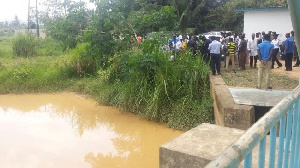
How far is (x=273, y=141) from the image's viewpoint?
1.47m

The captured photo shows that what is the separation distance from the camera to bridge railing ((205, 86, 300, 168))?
107cm

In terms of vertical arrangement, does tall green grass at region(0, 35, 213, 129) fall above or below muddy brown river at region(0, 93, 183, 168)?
above

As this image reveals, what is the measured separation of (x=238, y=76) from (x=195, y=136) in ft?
18.5

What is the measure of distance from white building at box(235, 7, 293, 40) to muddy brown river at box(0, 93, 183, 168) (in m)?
7.86

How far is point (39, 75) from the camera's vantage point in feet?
40.0

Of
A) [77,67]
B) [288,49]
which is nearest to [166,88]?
[288,49]

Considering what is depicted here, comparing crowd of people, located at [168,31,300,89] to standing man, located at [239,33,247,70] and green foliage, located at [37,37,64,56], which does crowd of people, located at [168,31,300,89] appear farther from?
green foliage, located at [37,37,64,56]

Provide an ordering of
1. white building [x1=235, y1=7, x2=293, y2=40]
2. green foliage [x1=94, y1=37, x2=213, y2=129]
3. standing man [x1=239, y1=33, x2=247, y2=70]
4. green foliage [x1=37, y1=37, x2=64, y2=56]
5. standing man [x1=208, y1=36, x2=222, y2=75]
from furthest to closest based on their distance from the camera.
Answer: green foliage [x1=37, y1=37, x2=64, y2=56]
white building [x1=235, y1=7, x2=293, y2=40]
standing man [x1=239, y1=33, x2=247, y2=70]
standing man [x1=208, y1=36, x2=222, y2=75]
green foliage [x1=94, y1=37, x2=213, y2=129]

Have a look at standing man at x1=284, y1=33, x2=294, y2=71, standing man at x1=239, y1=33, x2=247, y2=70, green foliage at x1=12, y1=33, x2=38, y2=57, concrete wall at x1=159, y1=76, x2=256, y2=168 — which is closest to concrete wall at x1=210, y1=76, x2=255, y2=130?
concrete wall at x1=159, y1=76, x2=256, y2=168

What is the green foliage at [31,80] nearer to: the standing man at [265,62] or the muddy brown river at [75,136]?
the muddy brown river at [75,136]

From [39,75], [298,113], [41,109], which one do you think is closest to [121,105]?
[41,109]

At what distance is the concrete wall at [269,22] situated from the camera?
1288cm

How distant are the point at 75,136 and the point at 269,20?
32.0 feet

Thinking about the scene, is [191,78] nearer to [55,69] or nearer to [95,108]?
[95,108]
